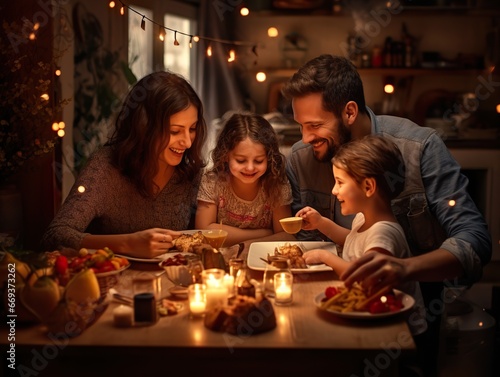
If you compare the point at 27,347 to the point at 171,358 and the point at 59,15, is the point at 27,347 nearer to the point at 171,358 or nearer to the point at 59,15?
the point at 171,358

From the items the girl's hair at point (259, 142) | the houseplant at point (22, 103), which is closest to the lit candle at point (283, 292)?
the girl's hair at point (259, 142)

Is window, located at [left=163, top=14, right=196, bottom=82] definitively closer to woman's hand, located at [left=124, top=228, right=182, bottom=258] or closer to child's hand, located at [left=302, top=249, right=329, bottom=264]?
woman's hand, located at [left=124, top=228, right=182, bottom=258]

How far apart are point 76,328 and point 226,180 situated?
1.37m

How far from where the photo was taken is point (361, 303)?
1.82 meters

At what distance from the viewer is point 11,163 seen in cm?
304

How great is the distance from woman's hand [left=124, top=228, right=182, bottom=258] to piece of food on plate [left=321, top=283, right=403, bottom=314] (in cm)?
69

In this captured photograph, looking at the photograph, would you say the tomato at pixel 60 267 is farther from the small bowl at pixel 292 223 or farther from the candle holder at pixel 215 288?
the small bowl at pixel 292 223

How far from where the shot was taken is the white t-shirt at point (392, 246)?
212cm

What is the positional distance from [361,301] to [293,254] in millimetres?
485

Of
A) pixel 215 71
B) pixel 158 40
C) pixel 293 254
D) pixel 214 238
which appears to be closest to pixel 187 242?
pixel 214 238

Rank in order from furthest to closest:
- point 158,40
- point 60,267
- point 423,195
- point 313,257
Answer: point 158,40 < point 423,195 < point 313,257 < point 60,267

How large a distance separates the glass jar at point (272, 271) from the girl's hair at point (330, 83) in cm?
78

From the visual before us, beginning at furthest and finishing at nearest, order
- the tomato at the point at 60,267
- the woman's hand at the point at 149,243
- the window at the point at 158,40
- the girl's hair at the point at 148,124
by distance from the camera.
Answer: the window at the point at 158,40 → the girl's hair at the point at 148,124 → the woman's hand at the point at 149,243 → the tomato at the point at 60,267

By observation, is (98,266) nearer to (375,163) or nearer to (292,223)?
(292,223)
